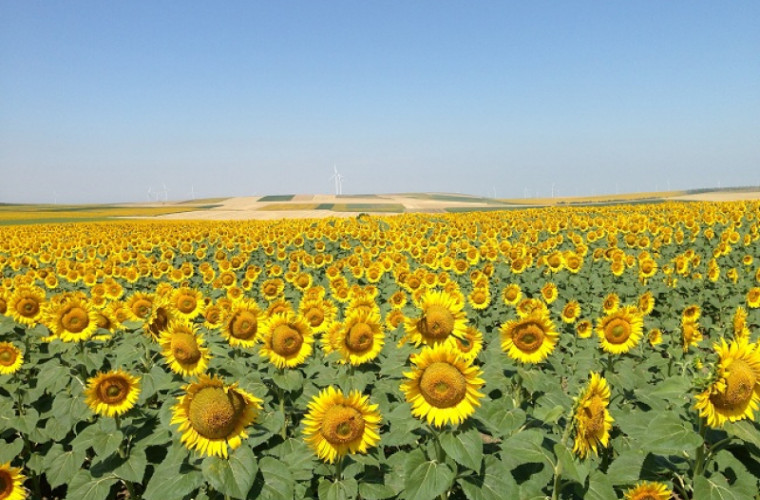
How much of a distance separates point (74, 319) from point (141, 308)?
0.69 m

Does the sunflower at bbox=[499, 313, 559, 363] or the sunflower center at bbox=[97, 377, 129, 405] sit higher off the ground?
the sunflower at bbox=[499, 313, 559, 363]

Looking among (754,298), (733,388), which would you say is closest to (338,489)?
(733,388)

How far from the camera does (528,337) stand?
4016mm

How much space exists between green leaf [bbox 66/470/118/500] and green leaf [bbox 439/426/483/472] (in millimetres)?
3111

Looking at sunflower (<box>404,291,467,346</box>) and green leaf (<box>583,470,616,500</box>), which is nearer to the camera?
green leaf (<box>583,470,616,500</box>)

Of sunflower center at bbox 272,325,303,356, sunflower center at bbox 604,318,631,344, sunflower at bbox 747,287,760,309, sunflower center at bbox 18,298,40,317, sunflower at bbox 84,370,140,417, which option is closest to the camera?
sunflower at bbox 84,370,140,417

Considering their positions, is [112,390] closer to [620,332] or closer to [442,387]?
[442,387]

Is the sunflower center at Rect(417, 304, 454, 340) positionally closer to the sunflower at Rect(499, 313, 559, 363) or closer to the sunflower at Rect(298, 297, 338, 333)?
the sunflower at Rect(499, 313, 559, 363)

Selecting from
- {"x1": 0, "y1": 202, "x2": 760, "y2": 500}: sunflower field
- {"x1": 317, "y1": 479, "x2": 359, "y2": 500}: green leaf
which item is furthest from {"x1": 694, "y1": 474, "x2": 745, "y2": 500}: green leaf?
{"x1": 317, "y1": 479, "x2": 359, "y2": 500}: green leaf

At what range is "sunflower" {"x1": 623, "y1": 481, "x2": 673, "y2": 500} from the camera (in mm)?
2820

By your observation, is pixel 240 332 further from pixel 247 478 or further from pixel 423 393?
pixel 423 393

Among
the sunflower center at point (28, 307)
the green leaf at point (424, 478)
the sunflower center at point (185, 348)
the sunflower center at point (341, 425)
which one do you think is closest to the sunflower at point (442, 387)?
the green leaf at point (424, 478)

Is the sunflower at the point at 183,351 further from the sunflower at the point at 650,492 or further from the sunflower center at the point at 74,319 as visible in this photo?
the sunflower at the point at 650,492

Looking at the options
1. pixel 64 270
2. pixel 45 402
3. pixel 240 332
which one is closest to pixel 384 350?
pixel 240 332
